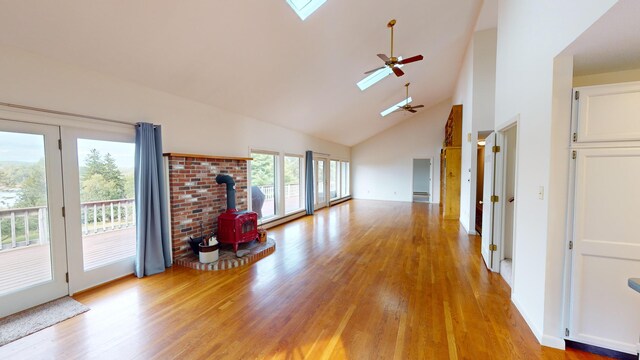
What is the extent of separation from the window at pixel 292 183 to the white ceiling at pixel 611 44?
18.4 feet

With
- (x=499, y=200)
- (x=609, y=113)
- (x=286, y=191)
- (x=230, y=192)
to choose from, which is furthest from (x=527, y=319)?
(x=286, y=191)

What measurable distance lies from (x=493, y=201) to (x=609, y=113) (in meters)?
1.76

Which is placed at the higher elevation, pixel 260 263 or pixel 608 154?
pixel 608 154

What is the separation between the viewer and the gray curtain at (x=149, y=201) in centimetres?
312

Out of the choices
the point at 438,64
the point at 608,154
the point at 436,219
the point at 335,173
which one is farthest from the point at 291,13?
the point at 335,173

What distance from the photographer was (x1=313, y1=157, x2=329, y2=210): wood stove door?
8180 mm

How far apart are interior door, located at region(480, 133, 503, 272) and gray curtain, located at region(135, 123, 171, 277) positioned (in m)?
4.48

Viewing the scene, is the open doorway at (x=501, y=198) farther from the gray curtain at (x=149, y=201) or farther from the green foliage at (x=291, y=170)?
the green foliage at (x=291, y=170)

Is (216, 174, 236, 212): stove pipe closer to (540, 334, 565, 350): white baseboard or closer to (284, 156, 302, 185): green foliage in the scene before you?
(284, 156, 302, 185): green foliage

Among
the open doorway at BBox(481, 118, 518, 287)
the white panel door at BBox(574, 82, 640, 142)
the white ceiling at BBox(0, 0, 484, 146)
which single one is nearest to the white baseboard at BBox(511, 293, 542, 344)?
the open doorway at BBox(481, 118, 518, 287)

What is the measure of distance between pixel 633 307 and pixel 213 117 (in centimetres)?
526

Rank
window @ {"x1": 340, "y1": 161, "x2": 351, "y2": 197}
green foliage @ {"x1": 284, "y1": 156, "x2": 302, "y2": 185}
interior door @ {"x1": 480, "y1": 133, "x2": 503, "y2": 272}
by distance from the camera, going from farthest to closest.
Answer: window @ {"x1": 340, "y1": 161, "x2": 351, "y2": 197} < green foliage @ {"x1": 284, "y1": 156, "x2": 302, "y2": 185} < interior door @ {"x1": 480, "y1": 133, "x2": 503, "y2": 272}

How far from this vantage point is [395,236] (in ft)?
17.0

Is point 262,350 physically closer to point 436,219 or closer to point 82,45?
point 82,45
